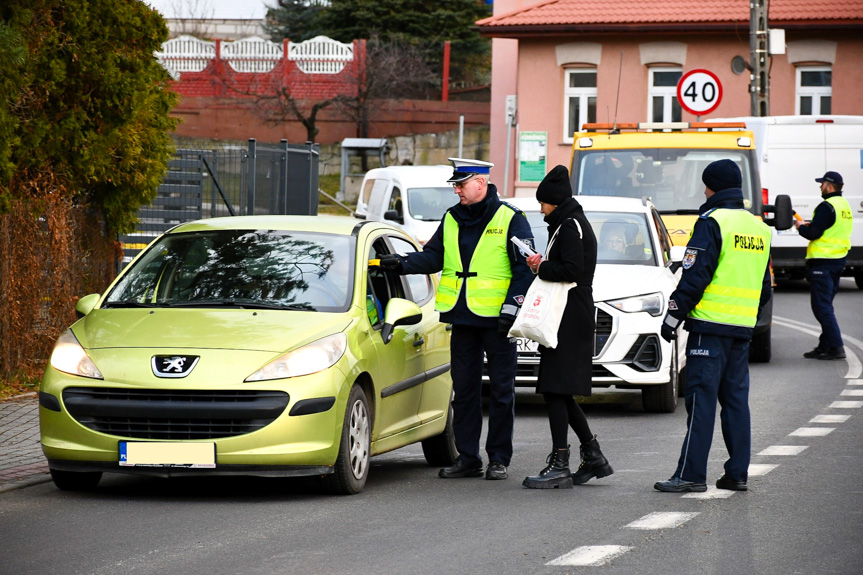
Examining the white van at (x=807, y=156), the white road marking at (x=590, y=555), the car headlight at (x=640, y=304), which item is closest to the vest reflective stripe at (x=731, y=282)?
the white road marking at (x=590, y=555)

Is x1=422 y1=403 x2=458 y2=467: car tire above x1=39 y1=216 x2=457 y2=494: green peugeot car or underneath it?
underneath

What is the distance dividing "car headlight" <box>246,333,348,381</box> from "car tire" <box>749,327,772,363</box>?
27.9 ft

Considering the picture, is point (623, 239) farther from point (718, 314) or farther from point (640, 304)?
point (718, 314)

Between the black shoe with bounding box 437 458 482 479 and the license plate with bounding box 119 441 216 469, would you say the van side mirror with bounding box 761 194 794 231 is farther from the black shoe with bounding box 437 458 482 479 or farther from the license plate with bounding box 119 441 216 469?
the license plate with bounding box 119 441 216 469

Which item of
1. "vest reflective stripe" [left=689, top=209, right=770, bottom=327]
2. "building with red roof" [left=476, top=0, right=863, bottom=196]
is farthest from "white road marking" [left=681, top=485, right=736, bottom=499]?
"building with red roof" [left=476, top=0, right=863, bottom=196]

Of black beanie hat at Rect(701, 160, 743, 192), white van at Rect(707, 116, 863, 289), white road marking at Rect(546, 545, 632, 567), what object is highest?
white van at Rect(707, 116, 863, 289)

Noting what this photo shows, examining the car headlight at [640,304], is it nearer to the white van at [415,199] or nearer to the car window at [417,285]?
the car window at [417,285]

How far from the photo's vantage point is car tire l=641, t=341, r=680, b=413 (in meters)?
11.8

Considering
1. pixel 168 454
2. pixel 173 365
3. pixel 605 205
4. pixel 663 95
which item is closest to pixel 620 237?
pixel 605 205

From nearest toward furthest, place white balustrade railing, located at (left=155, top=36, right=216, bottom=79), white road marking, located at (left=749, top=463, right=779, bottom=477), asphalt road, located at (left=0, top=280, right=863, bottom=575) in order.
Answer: asphalt road, located at (left=0, top=280, right=863, bottom=575), white road marking, located at (left=749, top=463, right=779, bottom=477), white balustrade railing, located at (left=155, top=36, right=216, bottom=79)

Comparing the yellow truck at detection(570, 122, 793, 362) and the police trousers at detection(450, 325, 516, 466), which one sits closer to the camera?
the police trousers at detection(450, 325, 516, 466)

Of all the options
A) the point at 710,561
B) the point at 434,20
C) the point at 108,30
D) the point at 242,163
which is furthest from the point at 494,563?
the point at 434,20

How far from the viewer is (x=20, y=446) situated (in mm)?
9680

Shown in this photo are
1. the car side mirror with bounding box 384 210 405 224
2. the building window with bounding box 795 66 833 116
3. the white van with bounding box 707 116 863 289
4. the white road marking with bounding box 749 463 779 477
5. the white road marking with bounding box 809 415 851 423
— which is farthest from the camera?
the building window with bounding box 795 66 833 116
